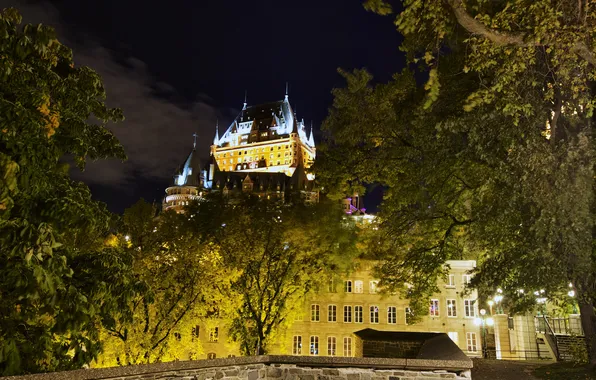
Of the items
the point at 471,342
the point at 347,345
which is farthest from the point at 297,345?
the point at 471,342

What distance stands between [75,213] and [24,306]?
152 centimetres

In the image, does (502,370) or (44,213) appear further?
(502,370)

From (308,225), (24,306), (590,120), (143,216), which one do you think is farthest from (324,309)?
(24,306)

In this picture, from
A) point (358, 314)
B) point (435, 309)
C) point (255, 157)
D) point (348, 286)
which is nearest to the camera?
point (435, 309)

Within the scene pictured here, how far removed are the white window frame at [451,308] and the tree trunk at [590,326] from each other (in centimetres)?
2658

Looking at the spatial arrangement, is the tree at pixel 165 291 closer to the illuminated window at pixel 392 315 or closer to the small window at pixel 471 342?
the illuminated window at pixel 392 315

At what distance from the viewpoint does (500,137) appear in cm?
1360

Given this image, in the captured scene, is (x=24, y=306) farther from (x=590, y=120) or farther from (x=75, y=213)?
(x=590, y=120)

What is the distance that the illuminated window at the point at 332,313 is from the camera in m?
42.8

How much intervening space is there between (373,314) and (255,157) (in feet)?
425

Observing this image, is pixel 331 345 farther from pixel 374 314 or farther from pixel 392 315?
pixel 392 315

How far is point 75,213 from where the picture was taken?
21.7ft

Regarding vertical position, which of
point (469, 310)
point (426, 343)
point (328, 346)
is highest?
point (469, 310)

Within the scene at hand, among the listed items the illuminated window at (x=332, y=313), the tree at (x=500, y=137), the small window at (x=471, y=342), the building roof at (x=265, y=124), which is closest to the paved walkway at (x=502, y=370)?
the tree at (x=500, y=137)
